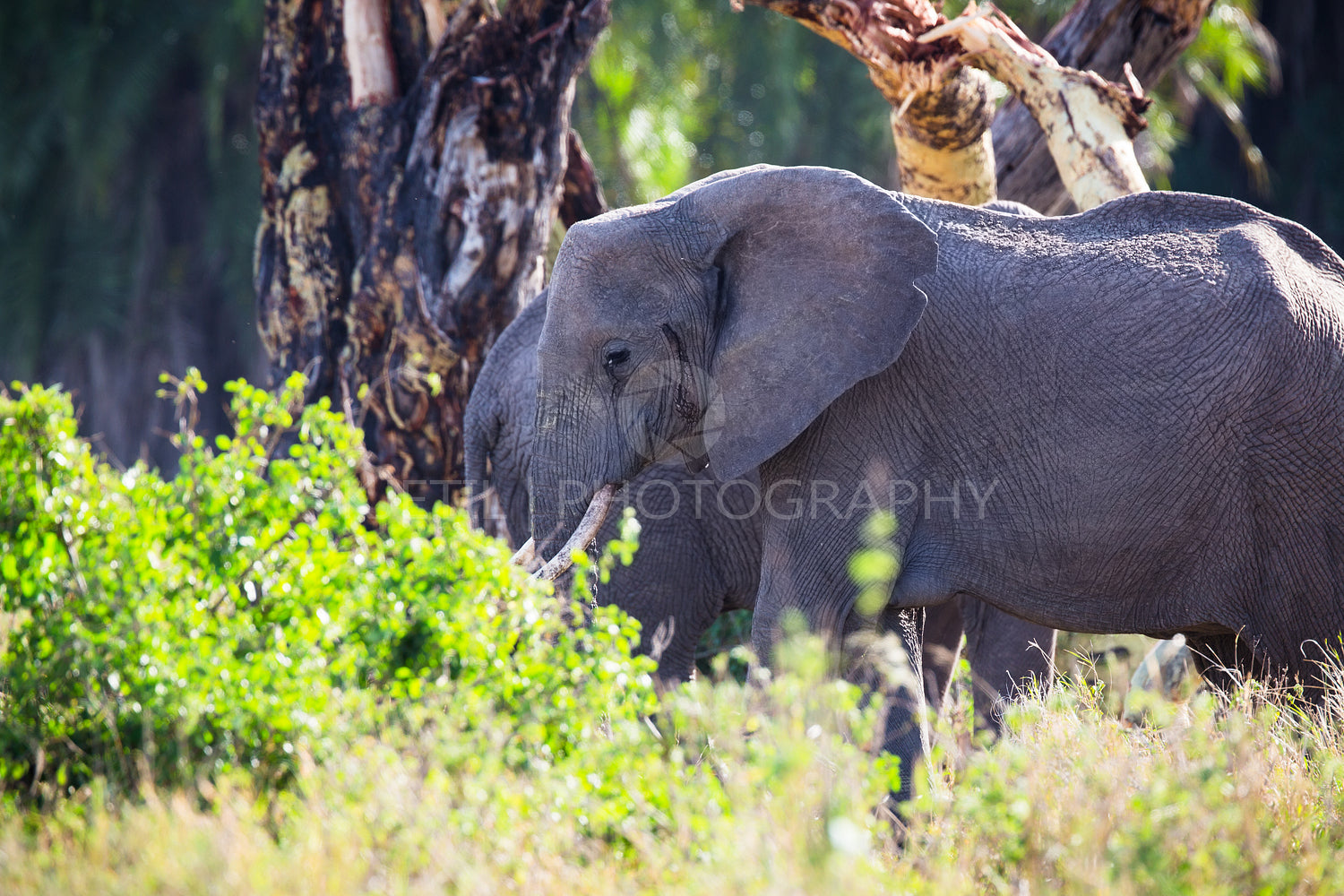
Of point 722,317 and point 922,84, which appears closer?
point 722,317

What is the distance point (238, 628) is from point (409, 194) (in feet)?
12.7

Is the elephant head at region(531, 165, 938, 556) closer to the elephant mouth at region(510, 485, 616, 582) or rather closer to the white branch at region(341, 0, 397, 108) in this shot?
the elephant mouth at region(510, 485, 616, 582)

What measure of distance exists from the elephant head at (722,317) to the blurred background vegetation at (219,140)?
1161 centimetres

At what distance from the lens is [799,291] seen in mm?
4219

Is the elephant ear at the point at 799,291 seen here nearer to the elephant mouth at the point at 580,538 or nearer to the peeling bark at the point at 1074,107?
the elephant mouth at the point at 580,538

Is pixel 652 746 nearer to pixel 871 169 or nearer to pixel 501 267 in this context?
pixel 501 267

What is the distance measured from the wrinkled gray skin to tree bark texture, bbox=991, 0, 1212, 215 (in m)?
2.92

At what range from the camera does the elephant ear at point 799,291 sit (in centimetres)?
414

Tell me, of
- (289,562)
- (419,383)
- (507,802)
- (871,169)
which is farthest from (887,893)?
(871,169)

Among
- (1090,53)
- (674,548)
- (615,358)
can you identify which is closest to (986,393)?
(615,358)

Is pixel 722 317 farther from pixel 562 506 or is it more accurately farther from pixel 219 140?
pixel 219 140

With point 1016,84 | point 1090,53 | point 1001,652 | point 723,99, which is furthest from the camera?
point 723,99

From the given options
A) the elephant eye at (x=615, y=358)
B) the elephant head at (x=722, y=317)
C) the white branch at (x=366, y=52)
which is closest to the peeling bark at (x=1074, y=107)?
the elephant head at (x=722, y=317)

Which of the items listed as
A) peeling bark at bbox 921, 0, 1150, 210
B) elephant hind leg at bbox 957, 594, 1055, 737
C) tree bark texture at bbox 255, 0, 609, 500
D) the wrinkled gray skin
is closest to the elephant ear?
the wrinkled gray skin
